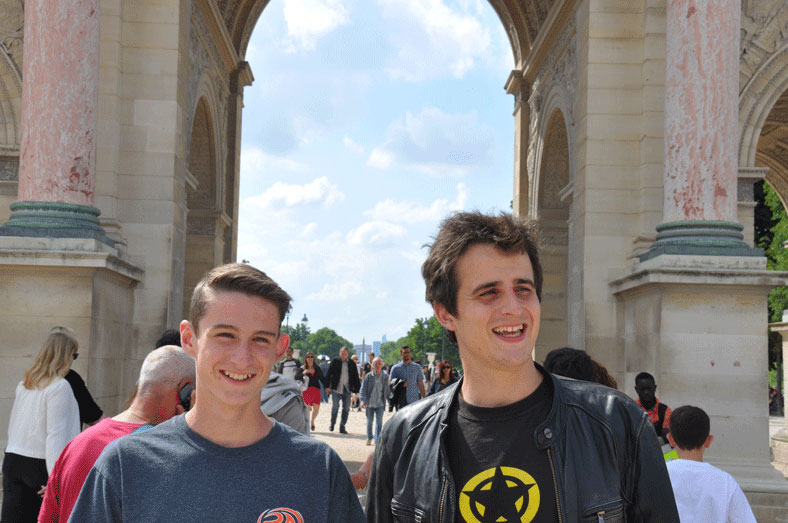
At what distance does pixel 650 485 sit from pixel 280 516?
99 cm

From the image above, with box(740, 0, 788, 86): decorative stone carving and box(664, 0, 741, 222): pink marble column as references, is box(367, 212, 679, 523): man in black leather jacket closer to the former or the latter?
box(664, 0, 741, 222): pink marble column

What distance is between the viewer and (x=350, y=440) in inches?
677

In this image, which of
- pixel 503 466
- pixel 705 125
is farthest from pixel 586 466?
pixel 705 125

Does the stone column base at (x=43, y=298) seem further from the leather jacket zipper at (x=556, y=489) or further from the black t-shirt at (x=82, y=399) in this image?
the leather jacket zipper at (x=556, y=489)

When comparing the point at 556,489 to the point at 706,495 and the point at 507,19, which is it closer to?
the point at 706,495

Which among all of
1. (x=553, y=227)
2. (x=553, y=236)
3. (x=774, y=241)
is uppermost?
(x=774, y=241)

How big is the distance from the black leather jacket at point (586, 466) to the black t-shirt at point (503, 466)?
3cm

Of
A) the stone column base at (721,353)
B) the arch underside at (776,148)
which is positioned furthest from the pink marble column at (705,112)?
the arch underside at (776,148)

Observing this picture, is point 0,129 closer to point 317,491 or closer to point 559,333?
point 559,333

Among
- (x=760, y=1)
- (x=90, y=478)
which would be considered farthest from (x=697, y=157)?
(x=90, y=478)

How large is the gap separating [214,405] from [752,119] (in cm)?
1349

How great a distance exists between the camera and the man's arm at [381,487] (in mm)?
2826

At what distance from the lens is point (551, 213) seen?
800 inches

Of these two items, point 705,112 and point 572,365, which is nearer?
point 572,365
